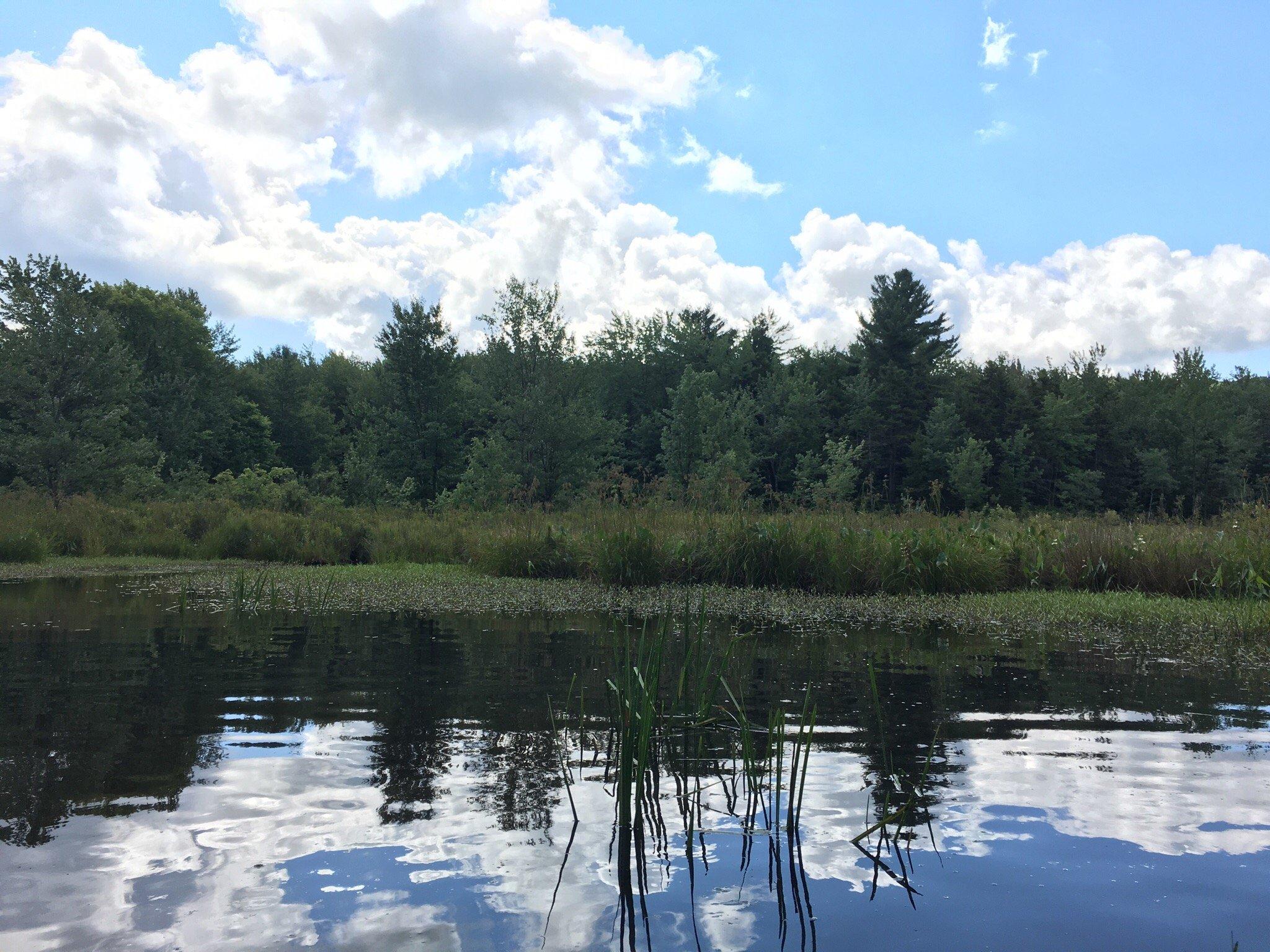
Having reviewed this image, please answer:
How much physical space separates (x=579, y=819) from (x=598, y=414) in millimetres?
34892

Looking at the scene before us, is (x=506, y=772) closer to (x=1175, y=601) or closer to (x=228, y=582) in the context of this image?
(x=1175, y=601)

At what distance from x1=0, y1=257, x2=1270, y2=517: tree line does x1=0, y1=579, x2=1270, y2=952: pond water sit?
20.3 meters

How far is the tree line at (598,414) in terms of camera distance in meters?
28.8

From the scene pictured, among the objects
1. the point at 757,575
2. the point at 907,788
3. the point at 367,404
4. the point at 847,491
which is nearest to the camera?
the point at 907,788

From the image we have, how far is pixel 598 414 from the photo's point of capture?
3791cm

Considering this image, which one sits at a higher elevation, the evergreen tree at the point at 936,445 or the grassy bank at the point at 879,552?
the evergreen tree at the point at 936,445

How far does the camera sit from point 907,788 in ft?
11.9

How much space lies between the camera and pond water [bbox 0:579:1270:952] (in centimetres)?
249

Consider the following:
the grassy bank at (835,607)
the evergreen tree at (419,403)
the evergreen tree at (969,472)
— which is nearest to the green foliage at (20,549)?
the grassy bank at (835,607)

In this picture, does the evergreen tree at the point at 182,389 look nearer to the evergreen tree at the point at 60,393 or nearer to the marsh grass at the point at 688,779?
the evergreen tree at the point at 60,393

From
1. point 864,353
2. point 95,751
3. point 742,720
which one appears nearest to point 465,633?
point 95,751

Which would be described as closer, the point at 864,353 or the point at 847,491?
the point at 847,491

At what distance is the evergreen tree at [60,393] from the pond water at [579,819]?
25.2 metres

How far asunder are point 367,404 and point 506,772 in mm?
40379
